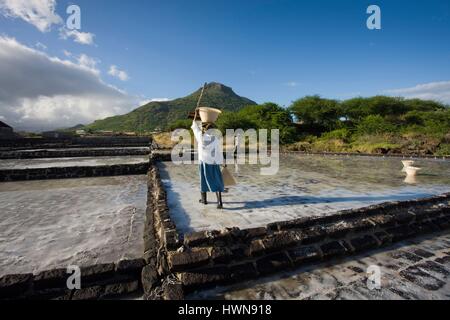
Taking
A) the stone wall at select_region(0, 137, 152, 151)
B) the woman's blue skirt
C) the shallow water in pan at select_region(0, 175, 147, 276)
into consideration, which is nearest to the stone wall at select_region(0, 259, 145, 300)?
the shallow water in pan at select_region(0, 175, 147, 276)

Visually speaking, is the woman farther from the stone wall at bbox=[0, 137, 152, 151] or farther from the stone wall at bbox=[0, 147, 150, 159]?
the stone wall at bbox=[0, 137, 152, 151]

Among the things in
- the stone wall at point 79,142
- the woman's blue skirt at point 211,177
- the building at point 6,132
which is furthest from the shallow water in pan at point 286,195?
the building at point 6,132

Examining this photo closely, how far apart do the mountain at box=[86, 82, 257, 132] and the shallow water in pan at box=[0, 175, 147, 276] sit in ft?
237

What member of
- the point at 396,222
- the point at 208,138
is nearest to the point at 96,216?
the point at 208,138

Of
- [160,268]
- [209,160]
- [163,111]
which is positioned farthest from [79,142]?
[163,111]

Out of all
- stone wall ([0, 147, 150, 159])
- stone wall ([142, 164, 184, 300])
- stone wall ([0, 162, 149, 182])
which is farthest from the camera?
stone wall ([0, 147, 150, 159])

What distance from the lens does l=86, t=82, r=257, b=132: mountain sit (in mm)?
81562

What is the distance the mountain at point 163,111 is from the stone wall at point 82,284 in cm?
7689

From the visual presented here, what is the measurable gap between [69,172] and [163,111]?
3266 inches

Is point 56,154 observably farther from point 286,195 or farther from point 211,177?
point 286,195

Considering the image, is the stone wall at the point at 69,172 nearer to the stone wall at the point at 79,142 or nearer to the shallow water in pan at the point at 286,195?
the shallow water in pan at the point at 286,195
